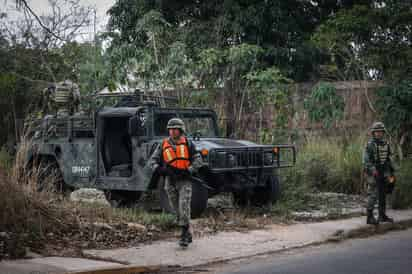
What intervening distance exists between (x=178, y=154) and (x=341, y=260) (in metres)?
2.52

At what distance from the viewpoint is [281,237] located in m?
10.8

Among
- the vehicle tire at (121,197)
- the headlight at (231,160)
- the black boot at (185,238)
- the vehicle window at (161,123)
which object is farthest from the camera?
the vehicle tire at (121,197)

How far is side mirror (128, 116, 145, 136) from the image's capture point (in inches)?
503

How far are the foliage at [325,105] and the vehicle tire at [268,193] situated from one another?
693cm

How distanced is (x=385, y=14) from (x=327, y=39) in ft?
5.58

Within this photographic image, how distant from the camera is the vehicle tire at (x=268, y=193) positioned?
1340 cm

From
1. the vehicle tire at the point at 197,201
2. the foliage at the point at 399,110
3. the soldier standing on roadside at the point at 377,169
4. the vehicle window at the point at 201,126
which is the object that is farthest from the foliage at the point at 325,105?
the vehicle tire at the point at 197,201

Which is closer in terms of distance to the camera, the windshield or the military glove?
the military glove

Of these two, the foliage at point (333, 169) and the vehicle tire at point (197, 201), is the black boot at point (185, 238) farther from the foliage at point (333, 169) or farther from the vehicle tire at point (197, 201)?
the foliage at point (333, 169)

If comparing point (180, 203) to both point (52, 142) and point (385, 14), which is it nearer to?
point (52, 142)

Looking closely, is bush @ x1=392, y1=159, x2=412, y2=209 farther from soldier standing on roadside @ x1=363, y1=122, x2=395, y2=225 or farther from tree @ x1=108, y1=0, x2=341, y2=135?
tree @ x1=108, y1=0, x2=341, y2=135

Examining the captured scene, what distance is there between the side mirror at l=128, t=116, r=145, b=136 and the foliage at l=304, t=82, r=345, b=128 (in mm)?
8320

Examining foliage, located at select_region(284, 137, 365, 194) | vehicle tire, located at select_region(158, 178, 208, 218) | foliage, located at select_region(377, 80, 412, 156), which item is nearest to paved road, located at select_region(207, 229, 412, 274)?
vehicle tire, located at select_region(158, 178, 208, 218)

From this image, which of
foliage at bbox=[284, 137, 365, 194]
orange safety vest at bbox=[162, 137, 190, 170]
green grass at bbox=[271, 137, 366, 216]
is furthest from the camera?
foliage at bbox=[284, 137, 365, 194]
